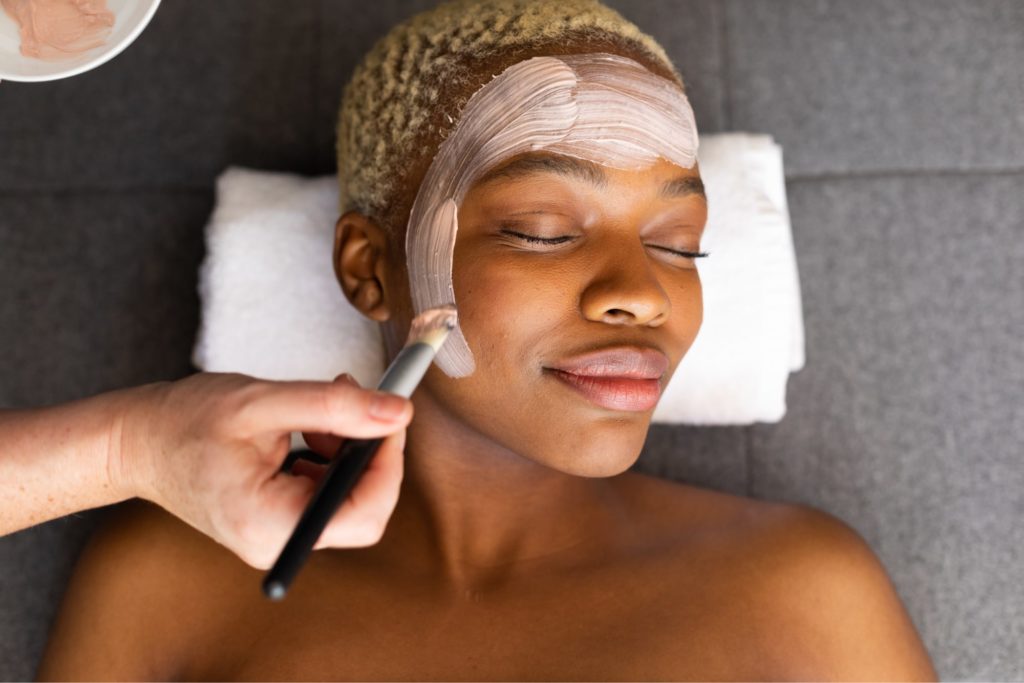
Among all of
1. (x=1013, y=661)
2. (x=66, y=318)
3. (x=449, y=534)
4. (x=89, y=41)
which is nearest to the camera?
(x=89, y=41)

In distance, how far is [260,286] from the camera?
1.74 meters

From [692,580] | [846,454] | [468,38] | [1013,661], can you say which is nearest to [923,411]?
[846,454]

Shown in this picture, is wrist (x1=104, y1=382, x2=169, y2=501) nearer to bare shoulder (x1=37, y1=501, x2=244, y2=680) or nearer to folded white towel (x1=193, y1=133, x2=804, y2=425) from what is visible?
bare shoulder (x1=37, y1=501, x2=244, y2=680)

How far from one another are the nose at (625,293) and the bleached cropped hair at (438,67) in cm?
33

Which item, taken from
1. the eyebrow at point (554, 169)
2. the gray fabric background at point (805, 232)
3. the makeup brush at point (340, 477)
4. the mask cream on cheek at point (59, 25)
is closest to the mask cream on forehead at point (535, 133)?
the eyebrow at point (554, 169)

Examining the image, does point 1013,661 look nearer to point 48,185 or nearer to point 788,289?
point 788,289

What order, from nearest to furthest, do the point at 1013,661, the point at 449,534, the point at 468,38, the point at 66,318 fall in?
the point at 468,38 < the point at 449,534 < the point at 1013,661 < the point at 66,318

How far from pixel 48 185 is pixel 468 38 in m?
1.06

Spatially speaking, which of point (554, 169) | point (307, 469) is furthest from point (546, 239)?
point (307, 469)

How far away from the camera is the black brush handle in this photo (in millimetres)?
788

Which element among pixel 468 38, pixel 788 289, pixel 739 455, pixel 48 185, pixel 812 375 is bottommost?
pixel 739 455

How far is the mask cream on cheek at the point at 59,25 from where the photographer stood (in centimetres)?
113

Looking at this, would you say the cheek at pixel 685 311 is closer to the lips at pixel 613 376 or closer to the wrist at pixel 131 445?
the lips at pixel 613 376

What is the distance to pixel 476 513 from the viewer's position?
1.51 m
